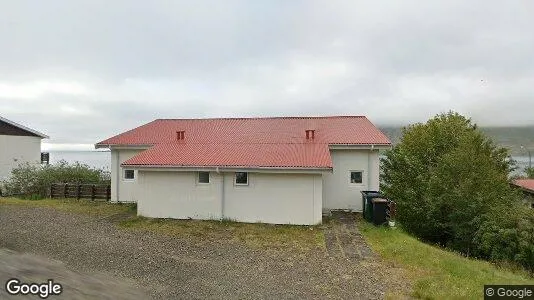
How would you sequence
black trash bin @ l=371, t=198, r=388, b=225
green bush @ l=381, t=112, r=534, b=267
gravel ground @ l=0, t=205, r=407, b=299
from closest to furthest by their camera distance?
gravel ground @ l=0, t=205, r=407, b=299
green bush @ l=381, t=112, r=534, b=267
black trash bin @ l=371, t=198, r=388, b=225

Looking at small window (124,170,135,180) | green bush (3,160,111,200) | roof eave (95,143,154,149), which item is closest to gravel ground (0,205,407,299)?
small window (124,170,135,180)

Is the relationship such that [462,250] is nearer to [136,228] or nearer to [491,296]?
[491,296]

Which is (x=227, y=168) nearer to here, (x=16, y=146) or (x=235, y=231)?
(x=235, y=231)

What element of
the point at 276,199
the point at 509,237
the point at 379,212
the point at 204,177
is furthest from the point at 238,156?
the point at 509,237

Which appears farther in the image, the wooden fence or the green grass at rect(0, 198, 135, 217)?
the wooden fence

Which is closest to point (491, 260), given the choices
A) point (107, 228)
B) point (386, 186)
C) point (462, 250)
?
point (462, 250)

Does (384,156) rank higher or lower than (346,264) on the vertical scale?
higher

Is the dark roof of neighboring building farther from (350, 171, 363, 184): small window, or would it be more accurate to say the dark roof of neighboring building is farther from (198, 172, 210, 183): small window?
(350, 171, 363, 184): small window
